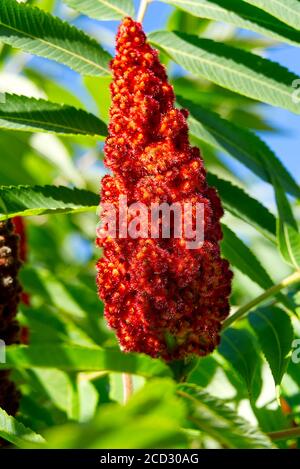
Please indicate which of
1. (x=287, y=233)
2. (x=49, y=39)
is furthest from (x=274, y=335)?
(x=49, y=39)

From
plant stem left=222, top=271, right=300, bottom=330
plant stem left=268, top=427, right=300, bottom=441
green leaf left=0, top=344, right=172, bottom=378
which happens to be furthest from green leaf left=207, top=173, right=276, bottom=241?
green leaf left=0, top=344, right=172, bottom=378

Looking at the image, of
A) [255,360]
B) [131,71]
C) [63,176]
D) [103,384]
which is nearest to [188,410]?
[255,360]

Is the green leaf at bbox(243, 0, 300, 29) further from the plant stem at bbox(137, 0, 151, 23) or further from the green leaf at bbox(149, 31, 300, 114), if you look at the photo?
the plant stem at bbox(137, 0, 151, 23)

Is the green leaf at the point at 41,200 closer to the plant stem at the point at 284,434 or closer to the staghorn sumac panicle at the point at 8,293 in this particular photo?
the staghorn sumac panicle at the point at 8,293

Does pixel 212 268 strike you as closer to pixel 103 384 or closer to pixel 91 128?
pixel 91 128

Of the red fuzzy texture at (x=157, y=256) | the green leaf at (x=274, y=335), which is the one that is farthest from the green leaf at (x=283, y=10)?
the green leaf at (x=274, y=335)

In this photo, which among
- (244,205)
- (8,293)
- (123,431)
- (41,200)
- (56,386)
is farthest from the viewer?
(56,386)

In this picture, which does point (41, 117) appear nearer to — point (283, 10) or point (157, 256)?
point (157, 256)
